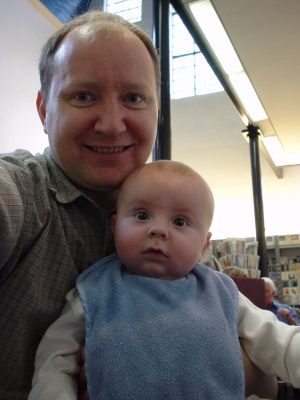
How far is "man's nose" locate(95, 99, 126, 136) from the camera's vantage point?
3.10 ft

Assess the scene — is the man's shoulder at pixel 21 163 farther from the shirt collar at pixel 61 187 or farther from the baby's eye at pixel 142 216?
the baby's eye at pixel 142 216

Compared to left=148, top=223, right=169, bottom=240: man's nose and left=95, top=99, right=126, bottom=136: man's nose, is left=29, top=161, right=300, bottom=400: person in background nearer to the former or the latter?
left=148, top=223, right=169, bottom=240: man's nose

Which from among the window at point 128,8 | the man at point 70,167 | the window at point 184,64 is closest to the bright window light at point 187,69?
the window at point 184,64

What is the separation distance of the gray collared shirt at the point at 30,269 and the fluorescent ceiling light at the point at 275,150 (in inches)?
183

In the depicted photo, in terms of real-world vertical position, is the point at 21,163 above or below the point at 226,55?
below

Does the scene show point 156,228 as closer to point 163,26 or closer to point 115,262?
point 115,262

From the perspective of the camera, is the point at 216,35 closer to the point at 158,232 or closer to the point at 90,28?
the point at 90,28

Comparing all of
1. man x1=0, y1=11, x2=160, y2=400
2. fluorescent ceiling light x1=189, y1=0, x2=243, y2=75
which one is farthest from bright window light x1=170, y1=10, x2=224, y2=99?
man x1=0, y1=11, x2=160, y2=400

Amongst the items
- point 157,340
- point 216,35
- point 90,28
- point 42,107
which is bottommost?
point 157,340

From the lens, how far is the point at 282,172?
24.0 ft

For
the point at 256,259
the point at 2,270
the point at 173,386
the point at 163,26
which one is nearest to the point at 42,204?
the point at 2,270

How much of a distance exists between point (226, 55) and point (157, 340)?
297 centimetres

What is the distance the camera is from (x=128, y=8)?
7957 mm

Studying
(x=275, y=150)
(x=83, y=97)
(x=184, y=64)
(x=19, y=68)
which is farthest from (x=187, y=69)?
(x=83, y=97)
